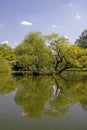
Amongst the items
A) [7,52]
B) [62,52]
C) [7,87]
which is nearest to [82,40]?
[7,52]

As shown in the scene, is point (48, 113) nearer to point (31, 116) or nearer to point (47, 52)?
point (31, 116)

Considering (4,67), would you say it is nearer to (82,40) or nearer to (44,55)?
(44,55)

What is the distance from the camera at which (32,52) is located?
3800 centimetres

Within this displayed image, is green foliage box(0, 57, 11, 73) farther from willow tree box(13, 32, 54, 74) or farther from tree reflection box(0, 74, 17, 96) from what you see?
tree reflection box(0, 74, 17, 96)

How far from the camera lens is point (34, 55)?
37938 mm

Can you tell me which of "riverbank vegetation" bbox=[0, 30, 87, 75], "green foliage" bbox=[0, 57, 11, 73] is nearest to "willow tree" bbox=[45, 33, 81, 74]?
"riverbank vegetation" bbox=[0, 30, 87, 75]

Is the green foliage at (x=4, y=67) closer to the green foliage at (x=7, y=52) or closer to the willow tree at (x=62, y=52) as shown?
the willow tree at (x=62, y=52)

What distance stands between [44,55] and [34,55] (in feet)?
4.92

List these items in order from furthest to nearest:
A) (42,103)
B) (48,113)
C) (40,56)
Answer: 1. (40,56)
2. (42,103)
3. (48,113)

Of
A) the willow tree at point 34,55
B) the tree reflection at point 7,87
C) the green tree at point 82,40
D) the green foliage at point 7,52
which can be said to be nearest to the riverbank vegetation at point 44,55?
the willow tree at point 34,55

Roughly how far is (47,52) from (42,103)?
1119 inches

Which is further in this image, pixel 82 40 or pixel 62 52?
pixel 82 40

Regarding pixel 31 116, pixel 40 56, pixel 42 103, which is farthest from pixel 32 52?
pixel 31 116

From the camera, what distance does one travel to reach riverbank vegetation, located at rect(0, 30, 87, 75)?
37.5m
